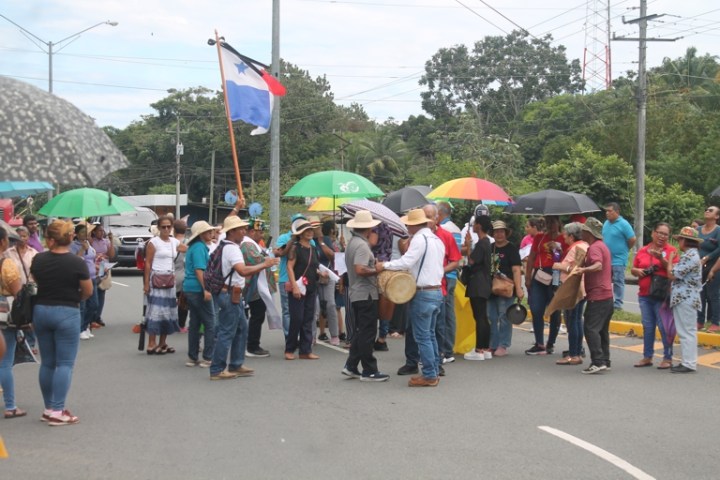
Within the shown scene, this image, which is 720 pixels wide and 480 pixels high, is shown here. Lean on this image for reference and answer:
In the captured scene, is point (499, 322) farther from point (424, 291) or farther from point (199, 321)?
point (199, 321)

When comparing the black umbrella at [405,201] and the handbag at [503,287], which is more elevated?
the black umbrella at [405,201]

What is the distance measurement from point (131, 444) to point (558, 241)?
6.34 meters

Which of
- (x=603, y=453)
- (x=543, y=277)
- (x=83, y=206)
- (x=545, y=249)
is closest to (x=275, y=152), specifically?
(x=83, y=206)

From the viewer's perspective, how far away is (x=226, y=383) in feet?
31.2

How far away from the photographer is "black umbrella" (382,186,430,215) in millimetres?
13859

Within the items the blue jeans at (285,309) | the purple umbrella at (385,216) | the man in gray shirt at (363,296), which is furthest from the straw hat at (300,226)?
the man in gray shirt at (363,296)

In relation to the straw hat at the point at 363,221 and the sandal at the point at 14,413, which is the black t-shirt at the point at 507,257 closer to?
the straw hat at the point at 363,221

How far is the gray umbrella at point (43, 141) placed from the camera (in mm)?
5168

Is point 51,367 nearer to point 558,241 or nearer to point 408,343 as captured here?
point 408,343

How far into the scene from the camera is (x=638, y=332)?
13.4 m

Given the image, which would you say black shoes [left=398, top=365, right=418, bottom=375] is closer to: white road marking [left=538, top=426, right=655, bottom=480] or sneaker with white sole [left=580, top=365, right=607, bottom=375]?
sneaker with white sole [left=580, top=365, right=607, bottom=375]

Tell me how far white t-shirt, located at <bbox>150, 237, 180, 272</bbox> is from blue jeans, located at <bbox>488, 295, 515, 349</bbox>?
432 centimetres

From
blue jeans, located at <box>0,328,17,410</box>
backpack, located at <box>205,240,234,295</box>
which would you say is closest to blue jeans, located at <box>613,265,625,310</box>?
backpack, located at <box>205,240,234,295</box>

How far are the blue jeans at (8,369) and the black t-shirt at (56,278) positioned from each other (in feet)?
2.15
